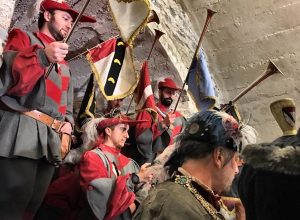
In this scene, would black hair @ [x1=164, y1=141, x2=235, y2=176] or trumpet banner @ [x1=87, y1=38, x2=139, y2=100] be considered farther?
trumpet banner @ [x1=87, y1=38, x2=139, y2=100]

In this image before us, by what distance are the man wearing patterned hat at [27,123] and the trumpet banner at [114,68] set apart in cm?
83

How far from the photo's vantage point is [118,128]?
332 cm

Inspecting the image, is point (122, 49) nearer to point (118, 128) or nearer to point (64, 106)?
point (118, 128)

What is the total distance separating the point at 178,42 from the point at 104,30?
906mm

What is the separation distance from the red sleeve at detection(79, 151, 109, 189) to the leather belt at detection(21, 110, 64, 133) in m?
0.44

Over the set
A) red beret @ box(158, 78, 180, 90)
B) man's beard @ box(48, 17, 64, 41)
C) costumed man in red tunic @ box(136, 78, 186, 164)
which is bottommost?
costumed man in red tunic @ box(136, 78, 186, 164)

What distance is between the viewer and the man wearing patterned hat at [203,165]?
1.63 meters

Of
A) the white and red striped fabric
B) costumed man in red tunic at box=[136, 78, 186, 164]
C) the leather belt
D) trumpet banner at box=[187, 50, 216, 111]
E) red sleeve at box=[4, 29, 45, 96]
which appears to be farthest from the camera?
trumpet banner at box=[187, 50, 216, 111]

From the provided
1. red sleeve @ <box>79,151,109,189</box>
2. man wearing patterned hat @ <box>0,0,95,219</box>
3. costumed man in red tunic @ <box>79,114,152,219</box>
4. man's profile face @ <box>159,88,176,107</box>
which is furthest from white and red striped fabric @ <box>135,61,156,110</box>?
man wearing patterned hat @ <box>0,0,95,219</box>

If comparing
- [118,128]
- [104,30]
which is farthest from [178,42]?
[118,128]

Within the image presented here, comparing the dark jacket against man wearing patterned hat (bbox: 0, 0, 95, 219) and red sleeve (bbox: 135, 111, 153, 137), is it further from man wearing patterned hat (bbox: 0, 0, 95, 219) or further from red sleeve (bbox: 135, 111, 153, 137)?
red sleeve (bbox: 135, 111, 153, 137)

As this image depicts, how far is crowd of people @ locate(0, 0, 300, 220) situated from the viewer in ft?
3.90

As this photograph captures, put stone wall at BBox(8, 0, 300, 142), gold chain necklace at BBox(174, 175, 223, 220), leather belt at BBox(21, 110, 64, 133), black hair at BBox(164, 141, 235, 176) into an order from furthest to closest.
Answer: stone wall at BBox(8, 0, 300, 142) → leather belt at BBox(21, 110, 64, 133) → black hair at BBox(164, 141, 235, 176) → gold chain necklace at BBox(174, 175, 223, 220)

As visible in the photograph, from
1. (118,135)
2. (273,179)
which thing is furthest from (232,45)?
(273,179)
